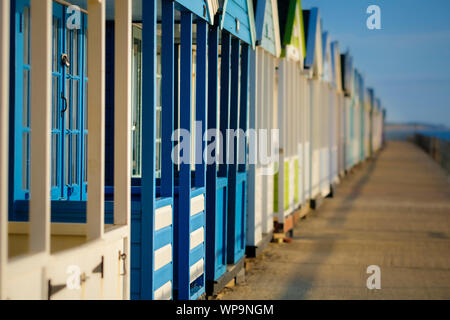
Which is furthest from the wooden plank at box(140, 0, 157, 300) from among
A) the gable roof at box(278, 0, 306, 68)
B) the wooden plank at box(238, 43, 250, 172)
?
the gable roof at box(278, 0, 306, 68)

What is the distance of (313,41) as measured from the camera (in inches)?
548

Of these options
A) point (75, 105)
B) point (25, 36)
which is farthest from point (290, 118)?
point (25, 36)

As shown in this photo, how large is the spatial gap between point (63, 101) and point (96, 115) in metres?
2.36

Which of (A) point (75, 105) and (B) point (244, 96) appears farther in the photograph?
(B) point (244, 96)

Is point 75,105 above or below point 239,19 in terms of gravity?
below

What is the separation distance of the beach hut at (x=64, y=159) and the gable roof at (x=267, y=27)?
3139 mm

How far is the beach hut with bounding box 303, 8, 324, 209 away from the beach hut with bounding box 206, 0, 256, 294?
519cm

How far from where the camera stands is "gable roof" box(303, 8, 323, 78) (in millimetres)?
13586

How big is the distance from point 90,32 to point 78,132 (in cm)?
267

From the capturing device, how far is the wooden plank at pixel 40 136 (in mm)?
3123

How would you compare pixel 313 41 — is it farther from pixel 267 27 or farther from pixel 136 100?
pixel 136 100

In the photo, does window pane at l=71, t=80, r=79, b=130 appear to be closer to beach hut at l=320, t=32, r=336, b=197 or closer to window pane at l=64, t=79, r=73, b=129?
window pane at l=64, t=79, r=73, b=129

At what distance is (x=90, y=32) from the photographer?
A: 3.85 metres

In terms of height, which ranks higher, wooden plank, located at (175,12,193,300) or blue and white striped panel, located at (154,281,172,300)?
wooden plank, located at (175,12,193,300)
